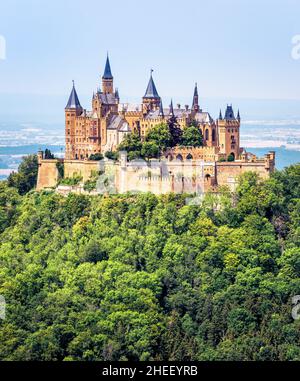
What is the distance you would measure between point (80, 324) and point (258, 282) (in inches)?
222

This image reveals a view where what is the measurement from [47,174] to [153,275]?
8.48 meters

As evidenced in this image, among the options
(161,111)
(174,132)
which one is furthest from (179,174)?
(161,111)

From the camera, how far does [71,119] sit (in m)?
50.0

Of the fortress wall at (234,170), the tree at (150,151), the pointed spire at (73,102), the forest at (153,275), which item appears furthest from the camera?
the pointed spire at (73,102)

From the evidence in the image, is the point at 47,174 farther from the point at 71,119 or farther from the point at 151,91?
the point at 151,91

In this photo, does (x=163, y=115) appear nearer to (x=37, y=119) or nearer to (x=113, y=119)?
(x=113, y=119)

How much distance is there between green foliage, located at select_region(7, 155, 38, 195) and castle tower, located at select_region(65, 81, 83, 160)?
1.32 m

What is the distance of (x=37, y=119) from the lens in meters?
73.4

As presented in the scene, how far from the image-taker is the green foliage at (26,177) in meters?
48.6

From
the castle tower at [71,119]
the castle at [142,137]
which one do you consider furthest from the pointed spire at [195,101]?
the castle tower at [71,119]

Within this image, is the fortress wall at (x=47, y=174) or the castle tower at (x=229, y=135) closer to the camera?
the fortress wall at (x=47, y=174)

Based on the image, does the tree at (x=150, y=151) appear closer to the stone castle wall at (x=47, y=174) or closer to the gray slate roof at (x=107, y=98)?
the stone castle wall at (x=47, y=174)

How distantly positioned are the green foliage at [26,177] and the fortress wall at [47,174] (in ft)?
2.67
